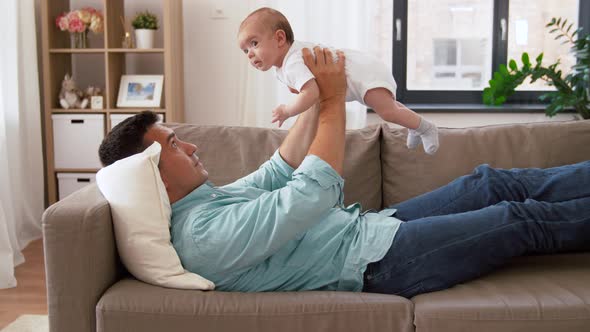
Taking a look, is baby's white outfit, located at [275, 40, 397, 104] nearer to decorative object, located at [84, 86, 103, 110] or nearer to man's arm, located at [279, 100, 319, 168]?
man's arm, located at [279, 100, 319, 168]

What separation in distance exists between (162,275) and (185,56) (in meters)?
2.64

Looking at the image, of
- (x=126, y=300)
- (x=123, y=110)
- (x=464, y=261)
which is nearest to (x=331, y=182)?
(x=464, y=261)

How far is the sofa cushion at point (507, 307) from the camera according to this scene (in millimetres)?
1651

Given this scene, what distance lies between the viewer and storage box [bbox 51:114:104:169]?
3.88m

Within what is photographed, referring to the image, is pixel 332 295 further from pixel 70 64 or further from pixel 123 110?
pixel 70 64

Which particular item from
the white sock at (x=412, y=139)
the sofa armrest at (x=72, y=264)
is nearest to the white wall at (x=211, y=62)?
the white sock at (x=412, y=139)

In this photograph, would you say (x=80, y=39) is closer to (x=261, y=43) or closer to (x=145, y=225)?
(x=261, y=43)

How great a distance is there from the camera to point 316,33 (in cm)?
394

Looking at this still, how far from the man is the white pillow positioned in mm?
42

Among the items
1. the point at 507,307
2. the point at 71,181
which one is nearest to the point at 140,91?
the point at 71,181

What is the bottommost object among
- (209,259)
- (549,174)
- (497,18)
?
(209,259)

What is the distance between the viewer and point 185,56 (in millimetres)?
4199

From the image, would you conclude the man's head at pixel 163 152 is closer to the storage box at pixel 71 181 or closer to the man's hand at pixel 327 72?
the man's hand at pixel 327 72

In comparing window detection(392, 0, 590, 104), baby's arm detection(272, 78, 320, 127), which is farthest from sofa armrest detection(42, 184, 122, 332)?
window detection(392, 0, 590, 104)
